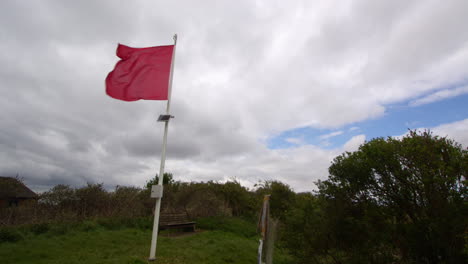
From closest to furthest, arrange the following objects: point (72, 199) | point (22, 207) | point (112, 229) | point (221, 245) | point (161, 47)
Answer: point (161, 47) → point (221, 245) → point (22, 207) → point (112, 229) → point (72, 199)

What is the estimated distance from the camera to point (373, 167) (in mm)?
5961

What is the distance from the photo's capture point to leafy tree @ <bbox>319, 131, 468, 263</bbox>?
16.0 ft

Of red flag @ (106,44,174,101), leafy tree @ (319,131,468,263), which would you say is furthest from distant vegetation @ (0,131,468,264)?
red flag @ (106,44,174,101)

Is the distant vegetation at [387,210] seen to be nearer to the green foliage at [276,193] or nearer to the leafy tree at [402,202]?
the leafy tree at [402,202]

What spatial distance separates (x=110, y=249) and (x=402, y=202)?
788cm

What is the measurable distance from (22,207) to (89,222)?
98.0 inches

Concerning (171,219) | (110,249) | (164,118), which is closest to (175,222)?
(171,219)

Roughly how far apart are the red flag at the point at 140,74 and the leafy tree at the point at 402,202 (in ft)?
17.6

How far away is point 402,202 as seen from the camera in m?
5.59

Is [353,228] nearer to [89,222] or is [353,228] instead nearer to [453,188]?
[453,188]

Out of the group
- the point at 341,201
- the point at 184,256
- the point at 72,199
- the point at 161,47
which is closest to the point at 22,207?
the point at 72,199

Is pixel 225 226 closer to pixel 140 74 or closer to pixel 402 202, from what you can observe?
pixel 140 74

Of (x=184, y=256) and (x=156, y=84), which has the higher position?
(x=156, y=84)

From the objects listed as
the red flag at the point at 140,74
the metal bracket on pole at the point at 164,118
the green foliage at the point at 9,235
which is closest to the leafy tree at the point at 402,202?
the metal bracket on pole at the point at 164,118
